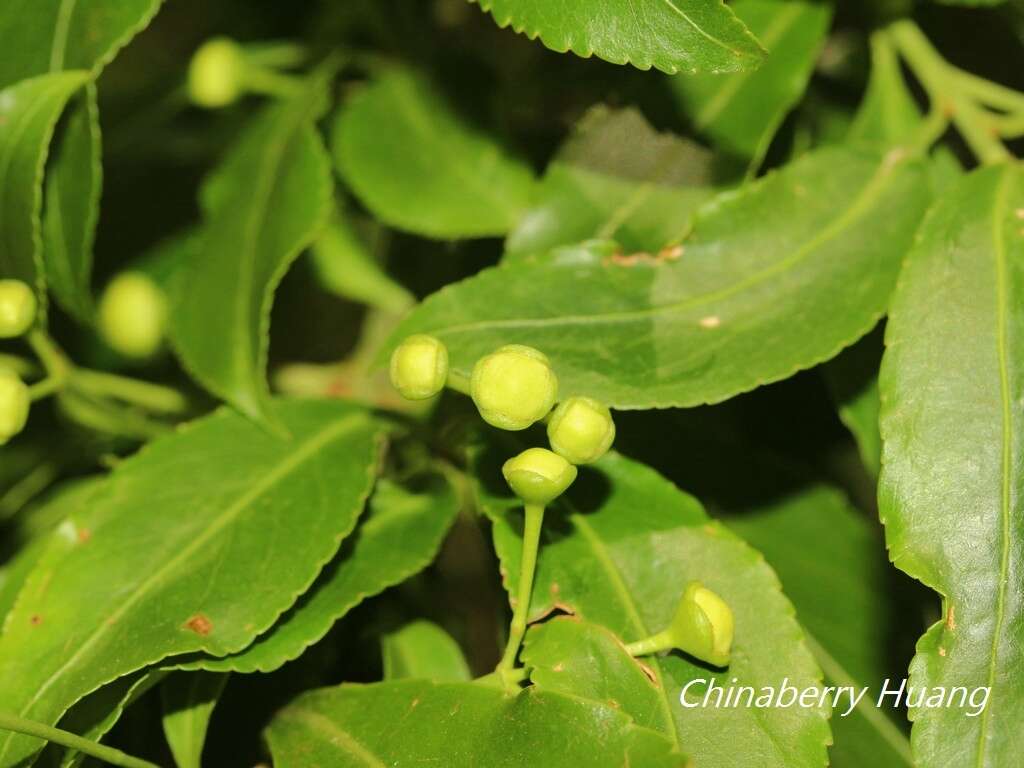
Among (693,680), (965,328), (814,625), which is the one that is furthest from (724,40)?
(814,625)

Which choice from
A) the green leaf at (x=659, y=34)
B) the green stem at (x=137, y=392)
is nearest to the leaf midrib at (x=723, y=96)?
the green leaf at (x=659, y=34)

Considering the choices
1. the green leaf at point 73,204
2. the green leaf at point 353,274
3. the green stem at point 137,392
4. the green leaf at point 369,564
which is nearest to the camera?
the green leaf at point 369,564

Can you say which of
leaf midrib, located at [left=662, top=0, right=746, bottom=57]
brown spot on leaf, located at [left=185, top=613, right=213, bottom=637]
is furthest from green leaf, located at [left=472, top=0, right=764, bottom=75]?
brown spot on leaf, located at [left=185, top=613, right=213, bottom=637]

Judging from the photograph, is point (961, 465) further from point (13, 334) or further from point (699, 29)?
point (13, 334)

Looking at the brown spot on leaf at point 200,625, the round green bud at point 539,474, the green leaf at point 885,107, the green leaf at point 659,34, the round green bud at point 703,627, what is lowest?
the brown spot on leaf at point 200,625

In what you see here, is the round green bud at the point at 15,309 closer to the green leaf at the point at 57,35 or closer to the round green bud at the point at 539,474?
the green leaf at the point at 57,35
